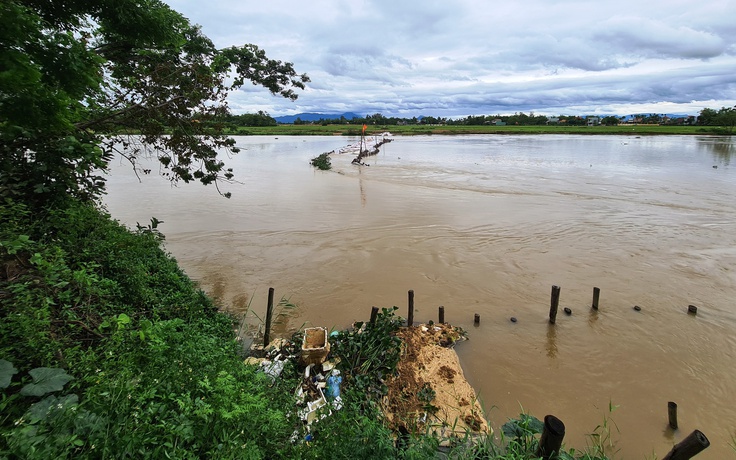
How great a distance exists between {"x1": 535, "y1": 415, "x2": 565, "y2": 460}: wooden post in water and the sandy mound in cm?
145

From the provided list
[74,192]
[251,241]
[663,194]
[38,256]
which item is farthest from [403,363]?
[663,194]

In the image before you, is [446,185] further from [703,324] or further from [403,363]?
[403,363]

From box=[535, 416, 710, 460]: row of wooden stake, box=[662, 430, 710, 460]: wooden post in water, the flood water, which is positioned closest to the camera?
box=[662, 430, 710, 460]: wooden post in water

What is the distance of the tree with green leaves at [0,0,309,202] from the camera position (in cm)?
282

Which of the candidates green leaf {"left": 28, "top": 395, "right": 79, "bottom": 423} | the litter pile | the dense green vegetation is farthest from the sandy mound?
green leaf {"left": 28, "top": 395, "right": 79, "bottom": 423}

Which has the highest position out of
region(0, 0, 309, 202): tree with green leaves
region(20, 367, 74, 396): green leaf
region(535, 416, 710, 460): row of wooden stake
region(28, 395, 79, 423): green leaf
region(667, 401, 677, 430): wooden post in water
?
region(0, 0, 309, 202): tree with green leaves

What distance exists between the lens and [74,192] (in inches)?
267

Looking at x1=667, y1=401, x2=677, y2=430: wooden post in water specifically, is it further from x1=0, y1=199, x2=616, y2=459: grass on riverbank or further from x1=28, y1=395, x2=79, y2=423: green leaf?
x1=28, y1=395, x2=79, y2=423: green leaf

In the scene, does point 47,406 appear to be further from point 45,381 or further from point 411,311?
point 411,311

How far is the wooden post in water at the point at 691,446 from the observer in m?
2.79

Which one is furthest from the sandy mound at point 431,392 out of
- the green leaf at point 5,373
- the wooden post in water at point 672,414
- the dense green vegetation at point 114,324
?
the green leaf at point 5,373

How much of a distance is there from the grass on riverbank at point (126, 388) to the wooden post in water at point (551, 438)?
281 millimetres

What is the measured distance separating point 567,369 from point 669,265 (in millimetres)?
7622

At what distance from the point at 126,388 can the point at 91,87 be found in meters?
2.71
